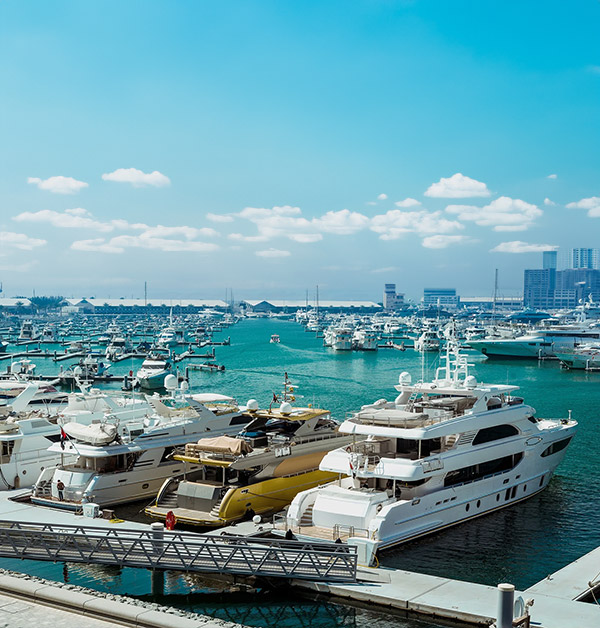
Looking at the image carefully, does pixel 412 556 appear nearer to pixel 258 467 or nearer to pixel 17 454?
pixel 258 467

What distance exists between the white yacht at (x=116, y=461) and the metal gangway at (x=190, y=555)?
6.42m

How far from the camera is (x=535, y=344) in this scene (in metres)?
104

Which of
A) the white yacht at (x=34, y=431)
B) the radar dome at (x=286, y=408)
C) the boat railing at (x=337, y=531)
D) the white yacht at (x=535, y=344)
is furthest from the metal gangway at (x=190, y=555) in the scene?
the white yacht at (x=535, y=344)

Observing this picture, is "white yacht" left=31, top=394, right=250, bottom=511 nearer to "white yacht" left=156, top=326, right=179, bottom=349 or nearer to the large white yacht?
the large white yacht

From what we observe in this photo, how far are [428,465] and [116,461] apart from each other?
1157 cm

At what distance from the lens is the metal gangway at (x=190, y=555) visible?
57.5 feet

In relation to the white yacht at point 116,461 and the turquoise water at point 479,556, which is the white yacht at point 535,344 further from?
the white yacht at point 116,461

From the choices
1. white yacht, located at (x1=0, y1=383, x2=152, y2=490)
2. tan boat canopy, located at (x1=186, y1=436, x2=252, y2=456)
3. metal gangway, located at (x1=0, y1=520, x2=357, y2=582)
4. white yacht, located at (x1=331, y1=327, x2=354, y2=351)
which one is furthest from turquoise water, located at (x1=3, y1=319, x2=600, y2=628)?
white yacht, located at (x1=331, y1=327, x2=354, y2=351)

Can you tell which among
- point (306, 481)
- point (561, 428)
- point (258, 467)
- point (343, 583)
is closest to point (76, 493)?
point (258, 467)

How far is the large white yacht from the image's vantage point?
828 inches

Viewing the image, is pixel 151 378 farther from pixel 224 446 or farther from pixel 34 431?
pixel 224 446

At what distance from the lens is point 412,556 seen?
20812 mm

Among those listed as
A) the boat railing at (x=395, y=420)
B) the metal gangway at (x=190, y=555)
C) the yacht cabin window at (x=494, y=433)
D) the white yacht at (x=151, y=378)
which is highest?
the boat railing at (x=395, y=420)

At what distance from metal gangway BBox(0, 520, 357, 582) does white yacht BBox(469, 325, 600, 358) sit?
89.5 m
